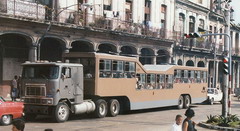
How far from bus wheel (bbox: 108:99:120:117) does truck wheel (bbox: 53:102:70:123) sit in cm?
335

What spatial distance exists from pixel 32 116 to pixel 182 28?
29929 millimetres

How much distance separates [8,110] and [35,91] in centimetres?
195

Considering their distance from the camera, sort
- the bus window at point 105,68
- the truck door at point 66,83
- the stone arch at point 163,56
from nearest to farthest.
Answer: the truck door at point 66,83 < the bus window at point 105,68 < the stone arch at point 163,56

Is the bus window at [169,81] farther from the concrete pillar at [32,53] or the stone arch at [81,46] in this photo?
the concrete pillar at [32,53]

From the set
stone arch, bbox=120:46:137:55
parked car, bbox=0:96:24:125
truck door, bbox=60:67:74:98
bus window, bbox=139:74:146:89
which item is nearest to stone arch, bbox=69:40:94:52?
stone arch, bbox=120:46:137:55

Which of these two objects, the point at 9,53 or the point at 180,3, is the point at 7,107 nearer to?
the point at 9,53

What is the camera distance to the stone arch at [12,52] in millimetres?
27047

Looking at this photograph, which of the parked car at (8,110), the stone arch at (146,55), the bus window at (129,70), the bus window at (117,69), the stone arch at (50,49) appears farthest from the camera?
the stone arch at (146,55)

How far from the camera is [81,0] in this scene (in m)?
32.0

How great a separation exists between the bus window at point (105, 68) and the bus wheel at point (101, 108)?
1.37m

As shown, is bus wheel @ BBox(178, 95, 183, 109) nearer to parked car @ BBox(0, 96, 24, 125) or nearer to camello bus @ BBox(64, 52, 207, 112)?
camello bus @ BBox(64, 52, 207, 112)

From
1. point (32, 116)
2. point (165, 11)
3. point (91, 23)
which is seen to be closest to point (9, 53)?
point (91, 23)

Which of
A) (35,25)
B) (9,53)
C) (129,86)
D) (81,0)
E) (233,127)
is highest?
(81,0)

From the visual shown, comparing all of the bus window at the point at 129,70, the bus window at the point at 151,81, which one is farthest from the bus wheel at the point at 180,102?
the bus window at the point at 129,70
